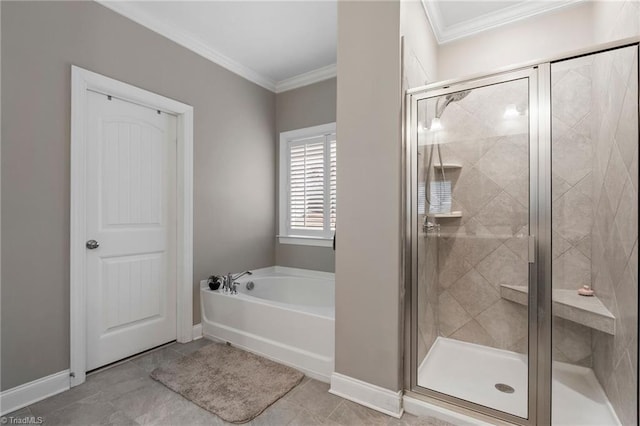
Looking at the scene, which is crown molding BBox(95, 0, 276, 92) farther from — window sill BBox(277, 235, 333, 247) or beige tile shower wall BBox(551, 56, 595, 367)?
beige tile shower wall BBox(551, 56, 595, 367)

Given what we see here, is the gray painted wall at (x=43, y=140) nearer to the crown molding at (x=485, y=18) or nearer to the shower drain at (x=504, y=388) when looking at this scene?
the crown molding at (x=485, y=18)

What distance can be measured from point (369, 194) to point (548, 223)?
89cm

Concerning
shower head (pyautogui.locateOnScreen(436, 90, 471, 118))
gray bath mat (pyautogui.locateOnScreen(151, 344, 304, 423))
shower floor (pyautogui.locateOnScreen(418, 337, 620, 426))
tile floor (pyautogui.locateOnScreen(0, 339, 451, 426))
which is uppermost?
shower head (pyautogui.locateOnScreen(436, 90, 471, 118))

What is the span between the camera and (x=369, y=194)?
1.86 metres

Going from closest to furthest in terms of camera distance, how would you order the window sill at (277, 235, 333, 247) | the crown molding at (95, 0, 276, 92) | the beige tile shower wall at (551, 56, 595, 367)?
1. the beige tile shower wall at (551, 56, 595, 367)
2. the crown molding at (95, 0, 276, 92)
3. the window sill at (277, 235, 333, 247)

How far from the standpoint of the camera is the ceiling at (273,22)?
2.34 metres

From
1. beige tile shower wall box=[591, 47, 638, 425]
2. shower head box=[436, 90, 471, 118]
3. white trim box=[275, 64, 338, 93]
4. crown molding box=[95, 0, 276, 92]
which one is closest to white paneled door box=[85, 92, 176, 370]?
crown molding box=[95, 0, 276, 92]

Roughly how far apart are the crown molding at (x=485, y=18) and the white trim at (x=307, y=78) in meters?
1.08

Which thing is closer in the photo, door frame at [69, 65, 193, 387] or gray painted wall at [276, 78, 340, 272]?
door frame at [69, 65, 193, 387]

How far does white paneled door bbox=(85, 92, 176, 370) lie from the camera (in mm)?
2260

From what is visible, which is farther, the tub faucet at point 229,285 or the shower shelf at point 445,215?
the tub faucet at point 229,285

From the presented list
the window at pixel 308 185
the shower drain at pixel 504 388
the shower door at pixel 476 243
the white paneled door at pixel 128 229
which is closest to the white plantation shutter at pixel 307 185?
the window at pixel 308 185

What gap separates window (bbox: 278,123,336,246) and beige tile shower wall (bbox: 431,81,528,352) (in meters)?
1.54

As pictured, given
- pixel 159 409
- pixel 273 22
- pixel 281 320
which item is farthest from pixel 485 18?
pixel 159 409
